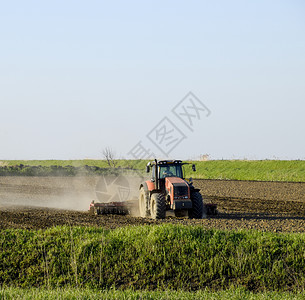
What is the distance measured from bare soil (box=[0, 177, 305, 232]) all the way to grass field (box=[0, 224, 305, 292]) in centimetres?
326

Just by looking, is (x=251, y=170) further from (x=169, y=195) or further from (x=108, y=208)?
(x=169, y=195)

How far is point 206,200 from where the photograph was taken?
30.5 m

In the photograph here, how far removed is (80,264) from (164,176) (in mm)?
8674

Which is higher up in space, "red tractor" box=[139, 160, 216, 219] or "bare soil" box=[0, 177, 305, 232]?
"red tractor" box=[139, 160, 216, 219]

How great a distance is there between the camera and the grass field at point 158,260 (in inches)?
458

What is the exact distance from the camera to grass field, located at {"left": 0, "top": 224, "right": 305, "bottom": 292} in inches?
458

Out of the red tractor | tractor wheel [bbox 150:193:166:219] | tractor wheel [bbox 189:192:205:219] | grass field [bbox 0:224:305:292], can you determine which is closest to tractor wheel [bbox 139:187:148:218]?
the red tractor

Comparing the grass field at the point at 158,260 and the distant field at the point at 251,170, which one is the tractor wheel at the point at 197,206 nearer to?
the grass field at the point at 158,260

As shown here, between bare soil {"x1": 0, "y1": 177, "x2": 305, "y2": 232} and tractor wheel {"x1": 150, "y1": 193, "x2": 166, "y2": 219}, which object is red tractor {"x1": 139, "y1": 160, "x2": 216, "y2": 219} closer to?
tractor wheel {"x1": 150, "y1": 193, "x2": 166, "y2": 219}

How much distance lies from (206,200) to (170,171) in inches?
402

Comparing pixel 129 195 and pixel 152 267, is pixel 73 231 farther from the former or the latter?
pixel 129 195

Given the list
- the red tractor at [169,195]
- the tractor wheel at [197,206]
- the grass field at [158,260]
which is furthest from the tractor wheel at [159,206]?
the grass field at [158,260]

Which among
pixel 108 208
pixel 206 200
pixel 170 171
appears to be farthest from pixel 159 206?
pixel 206 200

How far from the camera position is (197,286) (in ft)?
37.7
